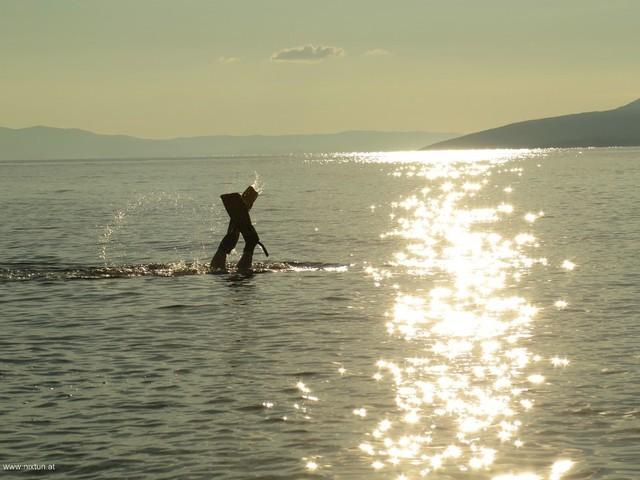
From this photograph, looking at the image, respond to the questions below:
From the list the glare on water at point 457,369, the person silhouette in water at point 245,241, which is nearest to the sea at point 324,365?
the glare on water at point 457,369

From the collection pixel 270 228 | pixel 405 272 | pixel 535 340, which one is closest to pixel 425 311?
pixel 535 340

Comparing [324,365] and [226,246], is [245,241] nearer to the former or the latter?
[226,246]

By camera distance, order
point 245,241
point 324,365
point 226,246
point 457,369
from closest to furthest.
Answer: point 457,369, point 324,365, point 245,241, point 226,246

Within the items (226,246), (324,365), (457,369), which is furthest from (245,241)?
(457,369)

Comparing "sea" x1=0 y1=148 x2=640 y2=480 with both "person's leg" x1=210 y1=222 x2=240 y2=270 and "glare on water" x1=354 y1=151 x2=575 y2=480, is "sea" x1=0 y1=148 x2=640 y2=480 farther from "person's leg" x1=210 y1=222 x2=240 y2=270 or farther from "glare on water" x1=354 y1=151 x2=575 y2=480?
"person's leg" x1=210 y1=222 x2=240 y2=270

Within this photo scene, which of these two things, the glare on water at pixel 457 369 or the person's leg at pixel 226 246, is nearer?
the glare on water at pixel 457 369

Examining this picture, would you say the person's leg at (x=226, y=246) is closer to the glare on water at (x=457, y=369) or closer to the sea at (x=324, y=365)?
the sea at (x=324, y=365)

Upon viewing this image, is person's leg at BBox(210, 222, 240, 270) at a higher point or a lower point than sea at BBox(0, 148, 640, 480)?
higher

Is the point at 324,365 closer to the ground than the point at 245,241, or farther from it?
closer to the ground

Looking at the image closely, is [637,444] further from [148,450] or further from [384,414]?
[148,450]

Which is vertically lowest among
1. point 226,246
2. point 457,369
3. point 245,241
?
point 457,369

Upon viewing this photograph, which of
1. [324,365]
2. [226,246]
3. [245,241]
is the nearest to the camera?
[324,365]

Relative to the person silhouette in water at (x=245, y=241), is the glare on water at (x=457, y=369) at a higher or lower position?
lower

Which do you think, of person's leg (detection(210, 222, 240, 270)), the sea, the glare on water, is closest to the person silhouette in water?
person's leg (detection(210, 222, 240, 270))
